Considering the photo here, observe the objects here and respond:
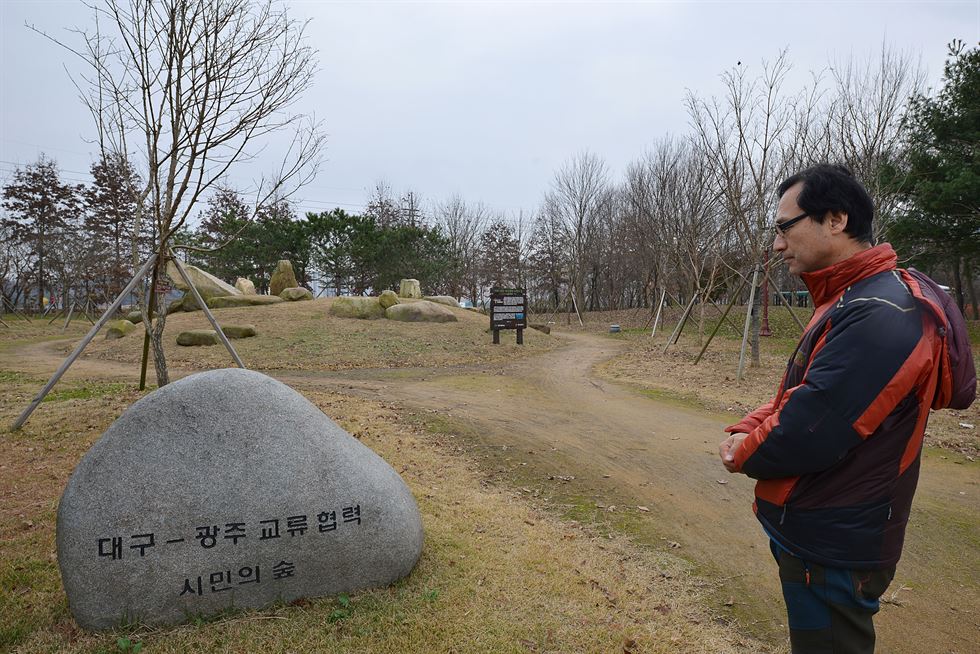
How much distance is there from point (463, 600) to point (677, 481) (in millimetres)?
3116

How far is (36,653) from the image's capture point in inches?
99.1

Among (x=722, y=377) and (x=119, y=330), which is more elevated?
(x=119, y=330)

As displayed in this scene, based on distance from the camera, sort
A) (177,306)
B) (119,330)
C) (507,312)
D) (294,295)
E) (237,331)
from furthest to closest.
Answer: (294,295)
(177,306)
(119,330)
(507,312)
(237,331)

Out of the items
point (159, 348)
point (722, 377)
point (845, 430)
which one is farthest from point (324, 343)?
point (845, 430)

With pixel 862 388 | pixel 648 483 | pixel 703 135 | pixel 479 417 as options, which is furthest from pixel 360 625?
pixel 703 135

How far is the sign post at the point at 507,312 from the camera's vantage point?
55.0 ft

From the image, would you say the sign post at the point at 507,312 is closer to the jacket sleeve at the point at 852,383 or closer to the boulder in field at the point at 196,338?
the boulder in field at the point at 196,338

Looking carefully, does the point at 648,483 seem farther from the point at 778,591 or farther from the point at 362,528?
the point at 362,528

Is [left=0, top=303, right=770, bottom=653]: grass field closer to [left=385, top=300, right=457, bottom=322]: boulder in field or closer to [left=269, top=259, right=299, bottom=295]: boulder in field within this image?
[left=385, top=300, right=457, bottom=322]: boulder in field

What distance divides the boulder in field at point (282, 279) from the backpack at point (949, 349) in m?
24.5

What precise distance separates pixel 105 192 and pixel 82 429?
1218 inches

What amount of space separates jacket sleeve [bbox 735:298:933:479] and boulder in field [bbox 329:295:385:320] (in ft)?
59.6

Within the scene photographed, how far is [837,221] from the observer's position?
1706 millimetres

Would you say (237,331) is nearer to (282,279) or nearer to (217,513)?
(282,279)
